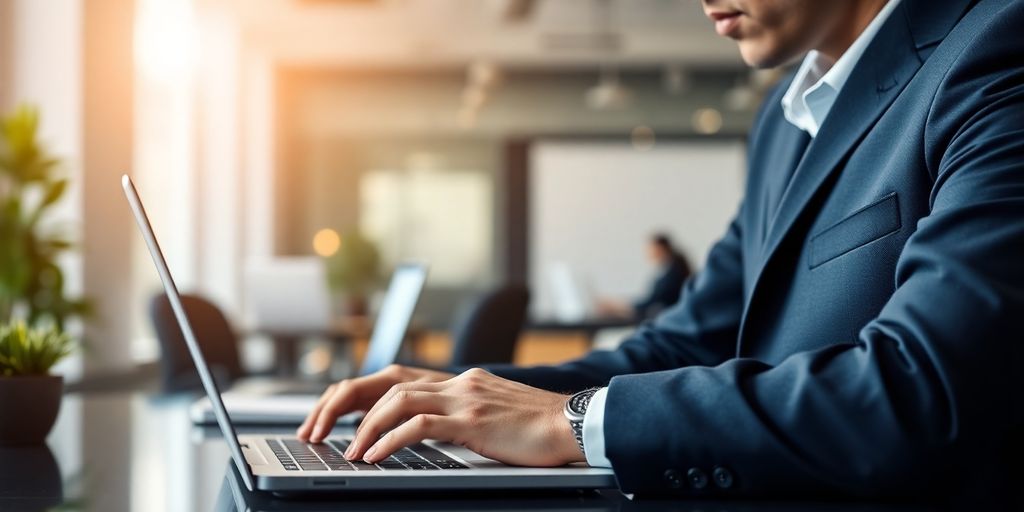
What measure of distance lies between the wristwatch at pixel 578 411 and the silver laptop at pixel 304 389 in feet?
1.37

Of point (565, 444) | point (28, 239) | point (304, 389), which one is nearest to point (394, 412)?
point (565, 444)

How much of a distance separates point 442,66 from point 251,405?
10.2m

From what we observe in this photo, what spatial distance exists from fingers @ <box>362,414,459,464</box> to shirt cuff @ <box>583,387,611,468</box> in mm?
113

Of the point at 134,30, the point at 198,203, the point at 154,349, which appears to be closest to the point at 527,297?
the point at 134,30

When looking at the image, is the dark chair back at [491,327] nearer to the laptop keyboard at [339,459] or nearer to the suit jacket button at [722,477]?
the laptop keyboard at [339,459]

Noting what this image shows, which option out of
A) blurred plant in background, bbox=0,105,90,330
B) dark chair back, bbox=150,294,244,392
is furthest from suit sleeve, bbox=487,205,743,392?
blurred plant in background, bbox=0,105,90,330

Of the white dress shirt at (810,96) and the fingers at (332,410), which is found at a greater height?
the white dress shirt at (810,96)

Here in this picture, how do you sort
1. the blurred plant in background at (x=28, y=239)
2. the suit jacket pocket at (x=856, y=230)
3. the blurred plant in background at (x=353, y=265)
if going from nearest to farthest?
1. the suit jacket pocket at (x=856, y=230)
2. the blurred plant in background at (x=28, y=239)
3. the blurred plant in background at (x=353, y=265)

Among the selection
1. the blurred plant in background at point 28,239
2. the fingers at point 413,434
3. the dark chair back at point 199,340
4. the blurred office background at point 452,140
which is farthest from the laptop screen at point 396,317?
the blurred office background at point 452,140

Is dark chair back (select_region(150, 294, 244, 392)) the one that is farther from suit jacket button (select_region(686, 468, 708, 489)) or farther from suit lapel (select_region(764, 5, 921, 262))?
suit jacket button (select_region(686, 468, 708, 489))

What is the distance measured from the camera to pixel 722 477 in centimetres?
81

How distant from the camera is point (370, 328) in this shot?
6422 millimetres

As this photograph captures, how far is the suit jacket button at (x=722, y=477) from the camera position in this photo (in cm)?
80

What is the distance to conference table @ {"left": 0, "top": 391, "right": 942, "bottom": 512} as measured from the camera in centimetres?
79
